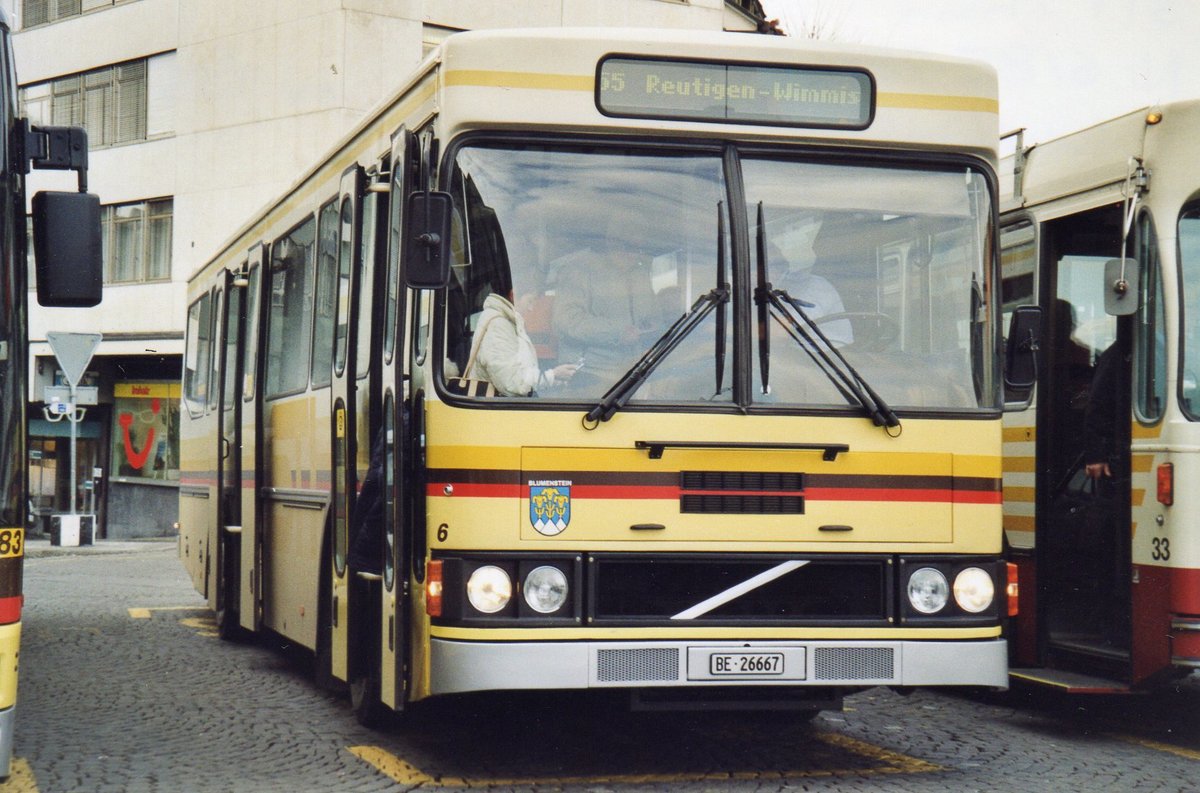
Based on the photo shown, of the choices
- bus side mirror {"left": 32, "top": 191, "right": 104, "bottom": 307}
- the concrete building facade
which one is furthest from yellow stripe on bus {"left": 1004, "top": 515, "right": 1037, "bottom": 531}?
the concrete building facade

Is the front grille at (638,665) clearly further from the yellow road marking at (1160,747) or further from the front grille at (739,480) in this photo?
the yellow road marking at (1160,747)

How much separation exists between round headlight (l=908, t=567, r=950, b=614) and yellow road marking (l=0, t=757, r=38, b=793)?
12.6ft

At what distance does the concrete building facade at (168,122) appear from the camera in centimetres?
3198

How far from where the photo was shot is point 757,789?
691 cm

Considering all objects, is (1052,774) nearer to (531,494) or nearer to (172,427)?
(531,494)

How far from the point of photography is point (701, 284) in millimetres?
6852

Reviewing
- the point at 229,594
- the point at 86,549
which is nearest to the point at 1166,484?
the point at 229,594

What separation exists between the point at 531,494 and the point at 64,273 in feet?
6.68

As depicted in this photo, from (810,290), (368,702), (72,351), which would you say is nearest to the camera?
(810,290)

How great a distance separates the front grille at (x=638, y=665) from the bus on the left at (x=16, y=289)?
7.44ft

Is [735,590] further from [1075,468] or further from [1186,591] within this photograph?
[1075,468]

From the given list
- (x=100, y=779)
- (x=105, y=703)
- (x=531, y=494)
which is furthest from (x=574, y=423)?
(x=105, y=703)

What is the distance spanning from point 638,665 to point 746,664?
0.46m

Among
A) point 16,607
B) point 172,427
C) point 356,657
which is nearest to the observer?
point 16,607
